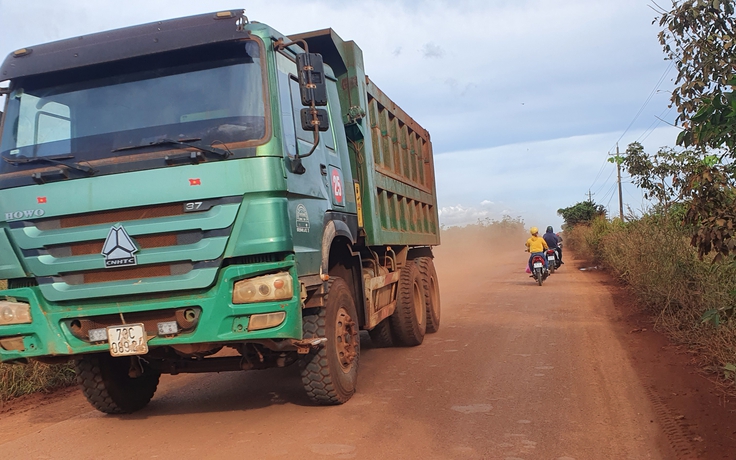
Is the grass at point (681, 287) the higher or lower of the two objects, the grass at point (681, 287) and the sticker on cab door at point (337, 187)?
the lower

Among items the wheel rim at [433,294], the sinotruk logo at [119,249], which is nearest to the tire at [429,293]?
the wheel rim at [433,294]

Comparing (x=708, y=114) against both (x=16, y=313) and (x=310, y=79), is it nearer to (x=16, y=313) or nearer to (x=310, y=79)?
(x=310, y=79)

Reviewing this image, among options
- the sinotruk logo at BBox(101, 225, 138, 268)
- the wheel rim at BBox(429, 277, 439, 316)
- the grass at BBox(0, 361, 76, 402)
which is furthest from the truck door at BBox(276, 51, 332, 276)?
the wheel rim at BBox(429, 277, 439, 316)

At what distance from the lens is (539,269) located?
15.8 metres

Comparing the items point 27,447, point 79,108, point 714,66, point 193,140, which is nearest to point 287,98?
point 193,140

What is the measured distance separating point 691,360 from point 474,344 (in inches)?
96.1

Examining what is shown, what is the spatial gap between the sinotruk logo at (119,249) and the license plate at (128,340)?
437mm

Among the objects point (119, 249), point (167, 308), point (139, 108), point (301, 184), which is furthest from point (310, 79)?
point (167, 308)

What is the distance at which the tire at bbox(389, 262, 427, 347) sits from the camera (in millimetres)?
7984

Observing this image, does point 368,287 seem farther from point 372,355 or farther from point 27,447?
point 27,447

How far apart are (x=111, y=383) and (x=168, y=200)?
2.00 meters

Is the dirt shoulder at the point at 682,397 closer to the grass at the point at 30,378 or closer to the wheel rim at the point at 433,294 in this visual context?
the wheel rim at the point at 433,294

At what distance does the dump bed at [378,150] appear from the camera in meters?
6.49

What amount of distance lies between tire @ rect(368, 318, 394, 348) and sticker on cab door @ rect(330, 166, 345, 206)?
102 inches
